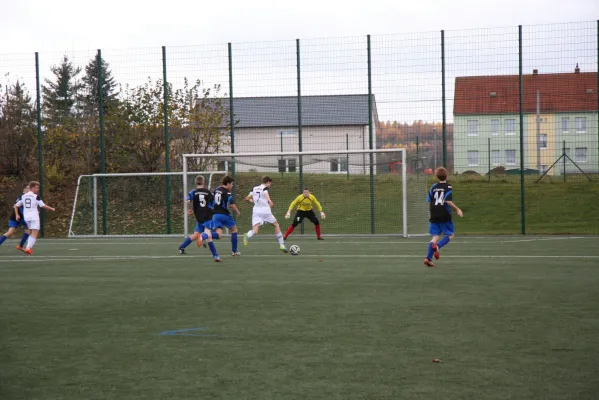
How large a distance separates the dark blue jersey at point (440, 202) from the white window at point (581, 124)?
36.6ft

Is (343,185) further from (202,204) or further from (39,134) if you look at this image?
(39,134)

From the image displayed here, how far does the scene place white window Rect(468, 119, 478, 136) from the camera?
22844mm

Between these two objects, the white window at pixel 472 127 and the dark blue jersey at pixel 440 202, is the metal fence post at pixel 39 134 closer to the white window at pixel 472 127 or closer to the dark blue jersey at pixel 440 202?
the white window at pixel 472 127

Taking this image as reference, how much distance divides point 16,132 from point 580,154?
20.2 m

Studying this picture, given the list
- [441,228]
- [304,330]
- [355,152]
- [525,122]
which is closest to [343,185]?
[355,152]

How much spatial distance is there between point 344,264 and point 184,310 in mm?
5269

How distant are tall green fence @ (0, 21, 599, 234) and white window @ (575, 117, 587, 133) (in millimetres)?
63

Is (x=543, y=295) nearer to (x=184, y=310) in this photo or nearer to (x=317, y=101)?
(x=184, y=310)

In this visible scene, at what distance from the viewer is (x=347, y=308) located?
7930 mm

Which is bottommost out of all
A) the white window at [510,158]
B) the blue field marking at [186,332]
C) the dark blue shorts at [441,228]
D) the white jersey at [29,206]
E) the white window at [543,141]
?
the blue field marking at [186,332]

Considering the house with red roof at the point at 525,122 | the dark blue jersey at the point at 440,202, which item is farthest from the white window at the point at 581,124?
the dark blue jersey at the point at 440,202

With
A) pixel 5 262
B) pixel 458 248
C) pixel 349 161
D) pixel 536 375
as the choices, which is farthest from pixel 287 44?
pixel 536 375

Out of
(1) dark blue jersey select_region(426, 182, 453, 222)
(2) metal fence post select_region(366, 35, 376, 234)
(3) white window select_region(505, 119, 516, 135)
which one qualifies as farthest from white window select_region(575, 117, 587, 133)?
(1) dark blue jersey select_region(426, 182, 453, 222)

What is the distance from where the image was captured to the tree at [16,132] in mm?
27297
